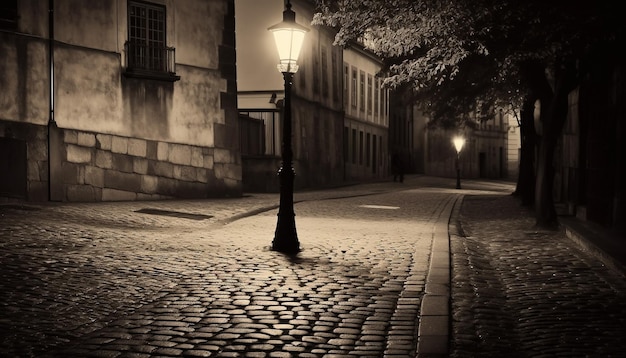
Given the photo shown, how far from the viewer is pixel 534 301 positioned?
25.2 ft

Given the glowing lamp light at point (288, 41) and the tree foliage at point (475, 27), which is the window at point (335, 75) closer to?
the tree foliage at point (475, 27)

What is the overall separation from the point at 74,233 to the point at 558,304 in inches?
311

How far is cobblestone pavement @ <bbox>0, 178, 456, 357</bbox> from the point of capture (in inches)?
228

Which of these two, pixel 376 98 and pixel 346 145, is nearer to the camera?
pixel 346 145

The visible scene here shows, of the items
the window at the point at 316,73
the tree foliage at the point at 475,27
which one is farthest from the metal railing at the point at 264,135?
the tree foliage at the point at 475,27

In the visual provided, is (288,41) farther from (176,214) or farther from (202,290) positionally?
(176,214)

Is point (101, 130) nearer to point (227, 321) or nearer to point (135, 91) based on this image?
point (135, 91)

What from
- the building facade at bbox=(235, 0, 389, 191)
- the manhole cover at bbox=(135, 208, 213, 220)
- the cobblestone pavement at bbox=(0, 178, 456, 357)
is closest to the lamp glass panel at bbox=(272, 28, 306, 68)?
the cobblestone pavement at bbox=(0, 178, 456, 357)

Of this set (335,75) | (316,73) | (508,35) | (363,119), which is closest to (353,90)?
(363,119)

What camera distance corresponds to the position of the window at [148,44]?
2161 cm

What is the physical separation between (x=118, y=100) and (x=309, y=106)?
15.8m

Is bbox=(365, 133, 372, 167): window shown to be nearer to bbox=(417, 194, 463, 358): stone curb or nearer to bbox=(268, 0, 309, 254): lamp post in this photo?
bbox=(417, 194, 463, 358): stone curb

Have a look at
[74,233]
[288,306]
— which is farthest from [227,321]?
Result: [74,233]

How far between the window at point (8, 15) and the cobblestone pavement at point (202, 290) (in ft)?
18.1
